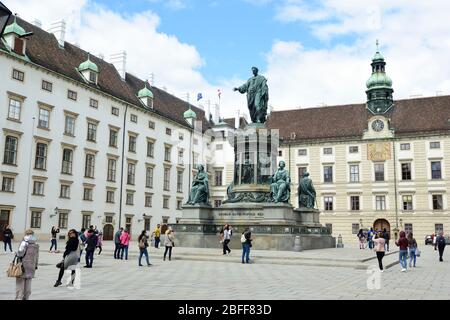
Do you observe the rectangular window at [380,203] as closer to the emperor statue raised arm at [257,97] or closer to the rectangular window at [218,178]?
the rectangular window at [218,178]

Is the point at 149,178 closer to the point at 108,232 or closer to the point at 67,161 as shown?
the point at 108,232

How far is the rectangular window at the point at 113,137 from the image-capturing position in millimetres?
49875

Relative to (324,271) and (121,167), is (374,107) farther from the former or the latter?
(324,271)

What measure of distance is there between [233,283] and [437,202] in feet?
164

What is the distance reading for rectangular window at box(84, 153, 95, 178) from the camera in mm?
46519

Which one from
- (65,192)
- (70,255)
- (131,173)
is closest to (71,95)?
(65,192)

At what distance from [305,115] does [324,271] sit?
5323cm

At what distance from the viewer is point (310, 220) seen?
2719 centimetres

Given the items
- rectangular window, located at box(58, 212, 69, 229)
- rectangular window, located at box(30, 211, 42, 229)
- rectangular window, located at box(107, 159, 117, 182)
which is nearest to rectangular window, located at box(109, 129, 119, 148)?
rectangular window, located at box(107, 159, 117, 182)

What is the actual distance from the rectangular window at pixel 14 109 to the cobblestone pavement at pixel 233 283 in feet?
83.4

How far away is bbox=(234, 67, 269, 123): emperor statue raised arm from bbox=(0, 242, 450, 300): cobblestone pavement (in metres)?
11.6

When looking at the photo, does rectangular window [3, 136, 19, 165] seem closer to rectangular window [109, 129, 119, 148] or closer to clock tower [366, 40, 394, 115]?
rectangular window [109, 129, 119, 148]

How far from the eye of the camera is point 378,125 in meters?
60.1
